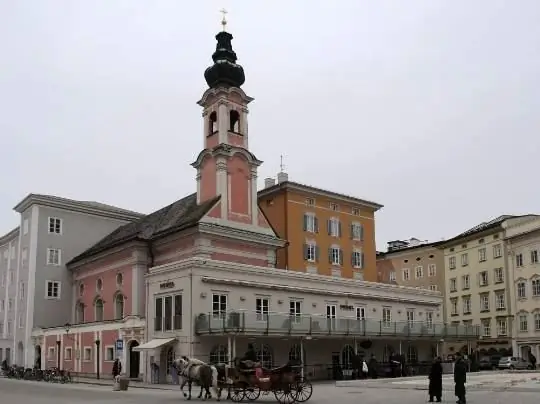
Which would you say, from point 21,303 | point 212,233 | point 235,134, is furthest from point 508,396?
point 21,303

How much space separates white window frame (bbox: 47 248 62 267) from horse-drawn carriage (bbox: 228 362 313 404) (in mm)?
36918

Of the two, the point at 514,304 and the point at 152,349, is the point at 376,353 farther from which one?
the point at 514,304

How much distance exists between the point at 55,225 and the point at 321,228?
→ 2247 cm

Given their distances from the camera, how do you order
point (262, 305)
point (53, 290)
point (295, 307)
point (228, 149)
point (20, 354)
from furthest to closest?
point (53, 290)
point (20, 354)
point (228, 149)
point (295, 307)
point (262, 305)

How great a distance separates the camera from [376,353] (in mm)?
43438

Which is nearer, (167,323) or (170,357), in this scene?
(170,357)

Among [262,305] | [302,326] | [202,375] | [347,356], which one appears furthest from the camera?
[347,356]

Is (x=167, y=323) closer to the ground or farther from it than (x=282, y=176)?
closer to the ground

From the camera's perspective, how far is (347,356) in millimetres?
42031

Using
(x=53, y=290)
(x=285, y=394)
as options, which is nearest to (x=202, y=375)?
(x=285, y=394)

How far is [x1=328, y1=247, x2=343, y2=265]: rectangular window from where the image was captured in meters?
55.5

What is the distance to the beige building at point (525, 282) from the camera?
5884 centimetres

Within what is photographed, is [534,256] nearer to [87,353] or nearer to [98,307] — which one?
[98,307]

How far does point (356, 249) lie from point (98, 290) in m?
21.6
